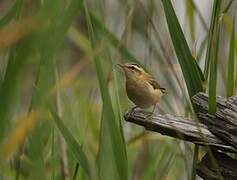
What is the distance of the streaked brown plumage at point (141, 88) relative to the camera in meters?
2.33

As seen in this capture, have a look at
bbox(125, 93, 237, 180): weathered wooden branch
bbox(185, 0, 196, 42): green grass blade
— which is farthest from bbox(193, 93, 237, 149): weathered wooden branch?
bbox(185, 0, 196, 42): green grass blade

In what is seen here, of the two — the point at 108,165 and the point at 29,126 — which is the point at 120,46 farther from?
the point at 29,126

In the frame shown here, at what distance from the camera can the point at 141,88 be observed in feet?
7.72

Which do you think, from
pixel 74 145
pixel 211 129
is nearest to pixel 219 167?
pixel 211 129

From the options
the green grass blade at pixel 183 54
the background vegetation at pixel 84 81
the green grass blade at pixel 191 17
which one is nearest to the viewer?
the background vegetation at pixel 84 81

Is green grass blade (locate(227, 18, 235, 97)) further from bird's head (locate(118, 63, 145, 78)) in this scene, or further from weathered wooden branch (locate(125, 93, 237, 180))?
bird's head (locate(118, 63, 145, 78))

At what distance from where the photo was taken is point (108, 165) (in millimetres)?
1478

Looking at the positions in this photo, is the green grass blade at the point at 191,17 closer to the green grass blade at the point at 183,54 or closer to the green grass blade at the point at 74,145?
the green grass blade at the point at 183,54

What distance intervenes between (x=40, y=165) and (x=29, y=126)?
0.11 metres

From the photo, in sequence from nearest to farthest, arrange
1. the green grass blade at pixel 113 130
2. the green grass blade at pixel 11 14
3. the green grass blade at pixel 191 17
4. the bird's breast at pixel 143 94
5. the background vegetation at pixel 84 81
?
the background vegetation at pixel 84 81 → the green grass blade at pixel 11 14 → the green grass blade at pixel 113 130 → the green grass blade at pixel 191 17 → the bird's breast at pixel 143 94

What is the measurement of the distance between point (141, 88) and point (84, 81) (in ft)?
0.83

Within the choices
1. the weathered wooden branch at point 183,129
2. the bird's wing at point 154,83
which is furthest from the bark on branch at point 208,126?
the bird's wing at point 154,83

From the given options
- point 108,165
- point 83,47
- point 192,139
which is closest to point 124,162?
point 108,165

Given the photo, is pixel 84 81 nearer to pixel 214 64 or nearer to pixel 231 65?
pixel 231 65
